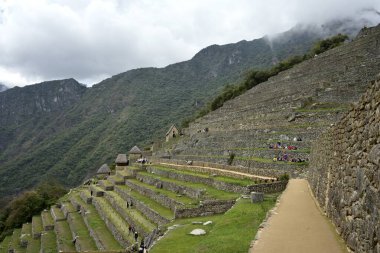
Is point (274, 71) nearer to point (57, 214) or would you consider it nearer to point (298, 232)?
point (57, 214)

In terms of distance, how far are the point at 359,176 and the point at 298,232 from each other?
3.49 metres

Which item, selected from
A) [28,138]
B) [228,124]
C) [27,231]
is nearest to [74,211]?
[27,231]

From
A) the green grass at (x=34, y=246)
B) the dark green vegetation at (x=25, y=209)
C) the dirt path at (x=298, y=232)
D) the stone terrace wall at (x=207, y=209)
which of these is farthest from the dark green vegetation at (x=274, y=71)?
the dirt path at (x=298, y=232)

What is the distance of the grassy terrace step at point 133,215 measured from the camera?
17.8 metres

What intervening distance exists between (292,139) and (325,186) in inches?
525

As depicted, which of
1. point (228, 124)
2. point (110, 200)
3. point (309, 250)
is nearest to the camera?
point (309, 250)

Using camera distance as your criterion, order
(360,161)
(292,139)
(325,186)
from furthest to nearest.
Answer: (292,139)
(325,186)
(360,161)

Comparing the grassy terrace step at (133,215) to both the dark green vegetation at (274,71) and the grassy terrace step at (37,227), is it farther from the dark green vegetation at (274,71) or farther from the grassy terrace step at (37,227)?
the dark green vegetation at (274,71)

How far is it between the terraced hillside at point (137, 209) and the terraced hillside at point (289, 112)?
3091mm

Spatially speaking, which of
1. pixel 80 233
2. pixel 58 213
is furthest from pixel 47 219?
pixel 80 233

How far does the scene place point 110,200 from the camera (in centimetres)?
2914

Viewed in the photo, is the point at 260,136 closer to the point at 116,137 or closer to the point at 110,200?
the point at 110,200

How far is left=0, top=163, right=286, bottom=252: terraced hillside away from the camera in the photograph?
52.0 feet

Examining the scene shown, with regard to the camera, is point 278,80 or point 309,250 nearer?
point 309,250
